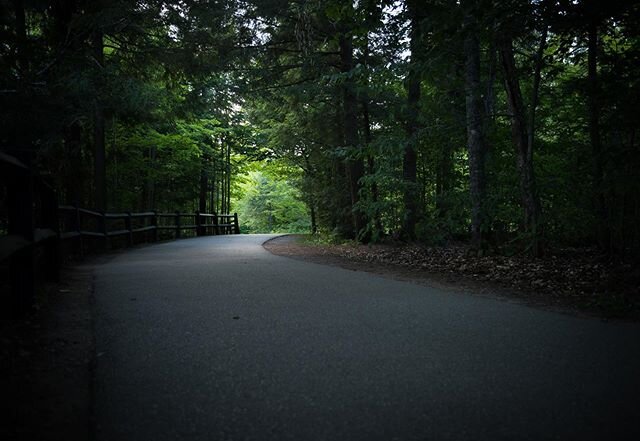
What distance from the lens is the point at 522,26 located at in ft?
21.0

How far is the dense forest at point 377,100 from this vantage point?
611 cm

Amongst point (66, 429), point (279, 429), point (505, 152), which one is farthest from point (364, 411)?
point (505, 152)

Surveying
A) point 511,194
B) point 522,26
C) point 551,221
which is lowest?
point 551,221

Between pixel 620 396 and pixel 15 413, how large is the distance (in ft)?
10.3

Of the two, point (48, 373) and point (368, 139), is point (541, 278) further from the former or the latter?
point (368, 139)

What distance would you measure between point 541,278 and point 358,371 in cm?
472

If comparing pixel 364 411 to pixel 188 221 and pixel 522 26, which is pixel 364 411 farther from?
pixel 188 221

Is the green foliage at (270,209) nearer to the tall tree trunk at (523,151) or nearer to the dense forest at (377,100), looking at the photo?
the dense forest at (377,100)

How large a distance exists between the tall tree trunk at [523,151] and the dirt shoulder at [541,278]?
1.92 feet

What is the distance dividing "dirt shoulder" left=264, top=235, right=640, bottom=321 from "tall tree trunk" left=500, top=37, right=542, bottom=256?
0.59 m

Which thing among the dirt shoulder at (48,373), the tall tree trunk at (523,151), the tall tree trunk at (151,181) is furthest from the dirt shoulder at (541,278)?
the tall tree trunk at (151,181)

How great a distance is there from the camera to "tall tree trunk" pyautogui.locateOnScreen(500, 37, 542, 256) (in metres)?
7.63

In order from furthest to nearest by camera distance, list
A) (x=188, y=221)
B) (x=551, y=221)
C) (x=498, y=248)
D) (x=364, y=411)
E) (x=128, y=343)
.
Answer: (x=188, y=221), (x=498, y=248), (x=551, y=221), (x=128, y=343), (x=364, y=411)

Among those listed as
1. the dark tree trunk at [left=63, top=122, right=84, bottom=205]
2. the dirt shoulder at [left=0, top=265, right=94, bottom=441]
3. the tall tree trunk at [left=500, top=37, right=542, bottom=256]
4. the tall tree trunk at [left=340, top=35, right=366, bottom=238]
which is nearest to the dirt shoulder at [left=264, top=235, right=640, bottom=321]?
the tall tree trunk at [left=500, top=37, right=542, bottom=256]
